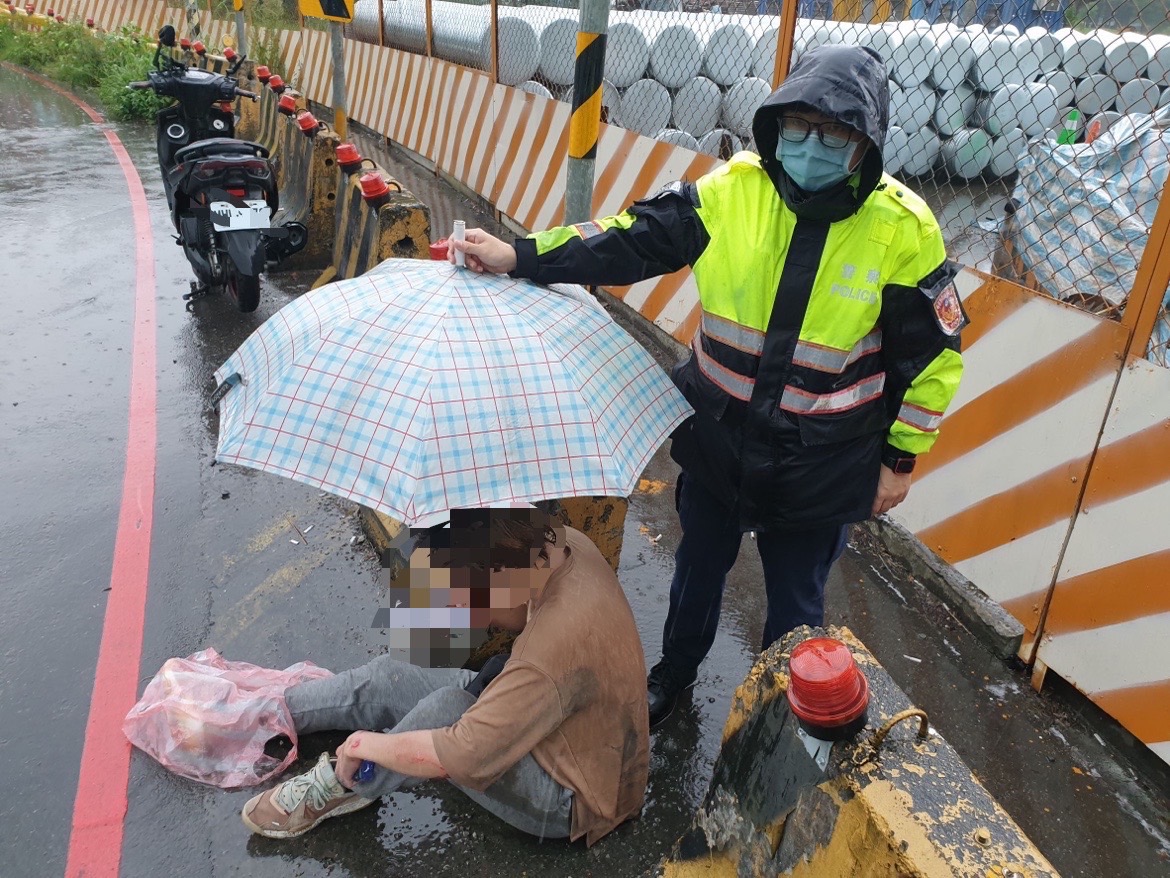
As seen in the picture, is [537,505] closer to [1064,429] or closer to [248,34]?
[1064,429]

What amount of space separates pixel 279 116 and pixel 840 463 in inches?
284

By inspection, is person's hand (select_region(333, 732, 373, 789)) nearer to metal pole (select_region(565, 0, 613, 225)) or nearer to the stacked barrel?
metal pole (select_region(565, 0, 613, 225))

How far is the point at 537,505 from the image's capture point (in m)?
2.07

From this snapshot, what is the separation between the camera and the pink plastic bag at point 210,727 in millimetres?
2414

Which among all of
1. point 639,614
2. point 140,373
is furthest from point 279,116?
point 639,614

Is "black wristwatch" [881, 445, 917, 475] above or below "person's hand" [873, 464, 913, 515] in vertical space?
above

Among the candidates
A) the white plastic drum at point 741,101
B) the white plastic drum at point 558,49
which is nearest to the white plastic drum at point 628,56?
the white plastic drum at point 558,49

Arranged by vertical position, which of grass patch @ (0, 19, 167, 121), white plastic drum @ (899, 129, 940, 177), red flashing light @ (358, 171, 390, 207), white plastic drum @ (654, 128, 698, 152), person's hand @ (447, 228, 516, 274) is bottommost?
grass patch @ (0, 19, 167, 121)

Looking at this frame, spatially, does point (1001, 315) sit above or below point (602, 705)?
above

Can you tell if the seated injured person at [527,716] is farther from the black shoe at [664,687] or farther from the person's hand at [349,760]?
the black shoe at [664,687]

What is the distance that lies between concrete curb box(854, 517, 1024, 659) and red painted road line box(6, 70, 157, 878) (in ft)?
9.34

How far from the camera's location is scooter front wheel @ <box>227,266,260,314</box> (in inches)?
207

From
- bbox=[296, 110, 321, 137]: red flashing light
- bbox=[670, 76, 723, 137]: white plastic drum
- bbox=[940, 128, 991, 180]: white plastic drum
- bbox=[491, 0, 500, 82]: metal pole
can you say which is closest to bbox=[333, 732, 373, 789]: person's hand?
→ bbox=[296, 110, 321, 137]: red flashing light

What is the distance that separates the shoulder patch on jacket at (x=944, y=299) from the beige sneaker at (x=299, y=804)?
1.85 meters
